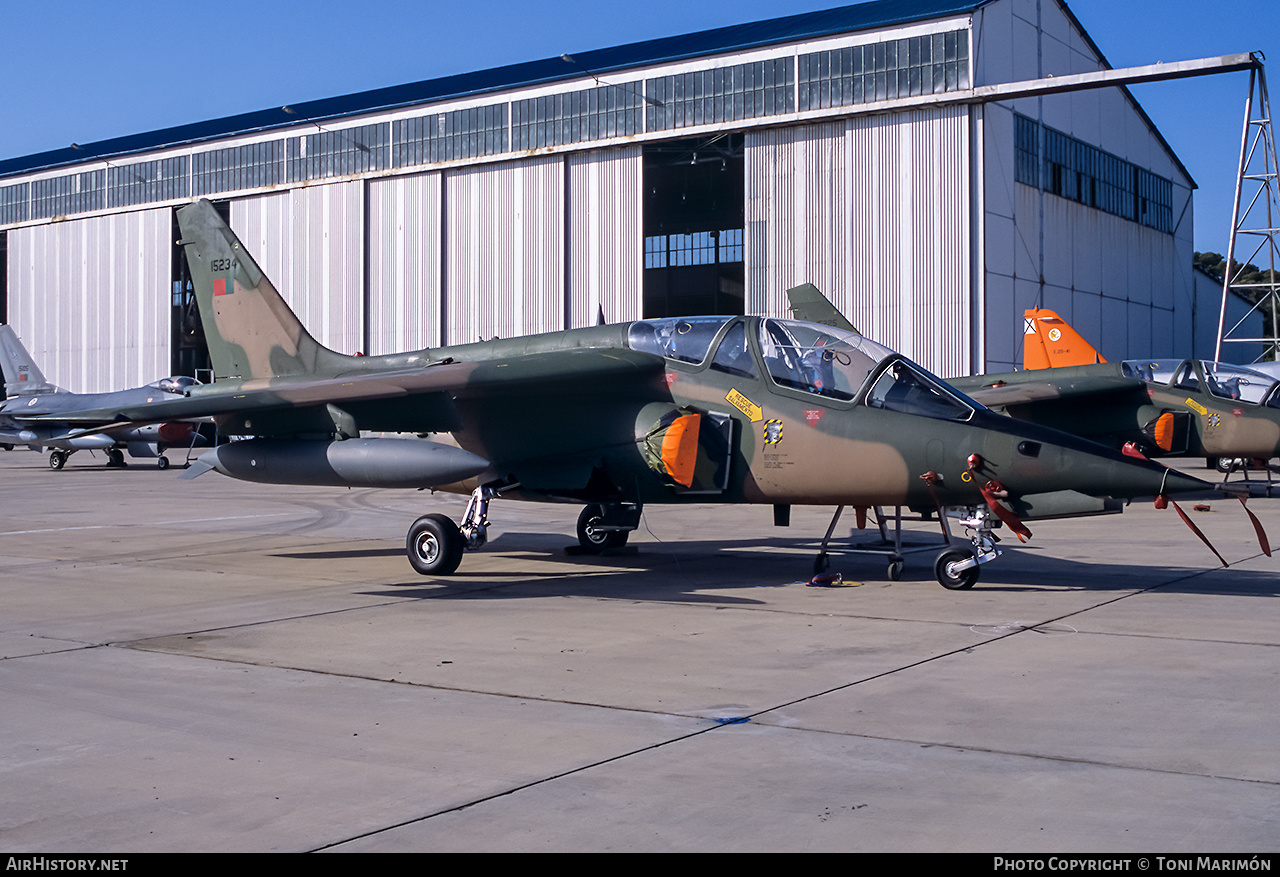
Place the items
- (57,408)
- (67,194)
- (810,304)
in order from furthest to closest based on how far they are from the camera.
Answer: (67,194) < (57,408) < (810,304)

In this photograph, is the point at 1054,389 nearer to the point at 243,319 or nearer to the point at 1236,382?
the point at 1236,382

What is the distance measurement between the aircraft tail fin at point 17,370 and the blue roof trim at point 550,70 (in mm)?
13901

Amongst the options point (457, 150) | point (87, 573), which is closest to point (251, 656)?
point (87, 573)

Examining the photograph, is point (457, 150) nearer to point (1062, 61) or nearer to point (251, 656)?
point (1062, 61)

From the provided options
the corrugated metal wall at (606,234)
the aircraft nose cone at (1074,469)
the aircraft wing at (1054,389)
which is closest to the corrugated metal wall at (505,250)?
the corrugated metal wall at (606,234)

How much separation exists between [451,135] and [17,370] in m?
17.7

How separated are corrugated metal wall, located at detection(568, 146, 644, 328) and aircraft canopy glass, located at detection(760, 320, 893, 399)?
28987 mm

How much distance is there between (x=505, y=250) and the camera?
141 ft

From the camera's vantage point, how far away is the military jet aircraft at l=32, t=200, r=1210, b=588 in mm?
9930

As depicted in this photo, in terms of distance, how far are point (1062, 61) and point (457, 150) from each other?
73.8ft

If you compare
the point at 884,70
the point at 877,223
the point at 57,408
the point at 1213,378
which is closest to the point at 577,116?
the point at 884,70

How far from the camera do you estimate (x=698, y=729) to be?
5.63m

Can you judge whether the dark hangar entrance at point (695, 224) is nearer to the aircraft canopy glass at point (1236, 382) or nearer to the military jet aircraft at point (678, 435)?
the aircraft canopy glass at point (1236, 382)

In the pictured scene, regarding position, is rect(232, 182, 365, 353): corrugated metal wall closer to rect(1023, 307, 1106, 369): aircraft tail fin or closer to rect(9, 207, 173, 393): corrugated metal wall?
rect(9, 207, 173, 393): corrugated metal wall
